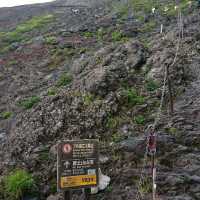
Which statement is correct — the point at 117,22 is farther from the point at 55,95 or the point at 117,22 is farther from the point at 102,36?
the point at 55,95

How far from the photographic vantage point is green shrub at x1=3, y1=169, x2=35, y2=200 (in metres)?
Answer: 11.1

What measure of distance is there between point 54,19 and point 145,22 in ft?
38.3

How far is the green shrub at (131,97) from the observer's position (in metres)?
14.0

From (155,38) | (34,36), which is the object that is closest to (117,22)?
(34,36)

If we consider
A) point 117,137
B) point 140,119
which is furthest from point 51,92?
point 117,137

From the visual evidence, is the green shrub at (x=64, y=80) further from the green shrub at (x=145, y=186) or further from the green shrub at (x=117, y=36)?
the green shrub at (x=145, y=186)

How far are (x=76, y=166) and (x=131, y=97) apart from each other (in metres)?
5.61

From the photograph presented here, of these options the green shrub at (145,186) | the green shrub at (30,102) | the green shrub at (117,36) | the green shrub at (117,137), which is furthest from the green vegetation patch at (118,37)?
the green shrub at (145,186)

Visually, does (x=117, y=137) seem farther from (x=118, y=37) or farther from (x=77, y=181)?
(x=118, y=37)

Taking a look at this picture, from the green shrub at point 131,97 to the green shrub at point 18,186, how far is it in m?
4.11

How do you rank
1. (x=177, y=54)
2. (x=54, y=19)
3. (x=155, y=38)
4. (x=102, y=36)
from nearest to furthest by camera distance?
(x=177, y=54)
(x=155, y=38)
(x=102, y=36)
(x=54, y=19)

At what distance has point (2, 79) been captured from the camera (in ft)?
73.0

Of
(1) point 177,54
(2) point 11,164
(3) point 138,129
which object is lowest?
(2) point 11,164

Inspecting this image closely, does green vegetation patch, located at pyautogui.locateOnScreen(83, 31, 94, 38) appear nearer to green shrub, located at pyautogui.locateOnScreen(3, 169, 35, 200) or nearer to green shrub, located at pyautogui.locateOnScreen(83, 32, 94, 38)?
green shrub, located at pyautogui.locateOnScreen(83, 32, 94, 38)
